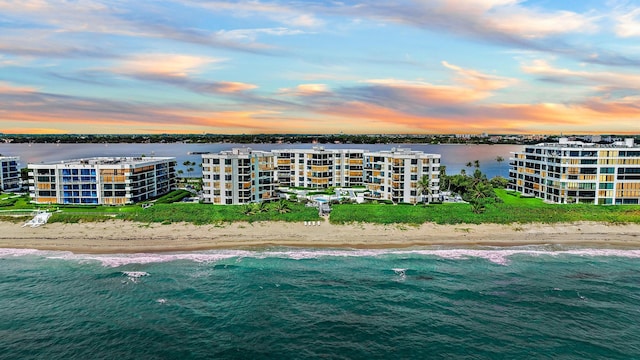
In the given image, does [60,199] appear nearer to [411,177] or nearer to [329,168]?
[329,168]

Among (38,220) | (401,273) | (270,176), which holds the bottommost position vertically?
(401,273)

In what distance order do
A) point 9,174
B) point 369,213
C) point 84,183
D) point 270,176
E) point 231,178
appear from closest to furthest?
point 369,213, point 84,183, point 231,178, point 270,176, point 9,174

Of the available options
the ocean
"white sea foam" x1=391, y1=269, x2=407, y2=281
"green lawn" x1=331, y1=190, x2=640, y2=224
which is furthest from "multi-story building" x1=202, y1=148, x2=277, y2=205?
"white sea foam" x1=391, y1=269, x2=407, y2=281

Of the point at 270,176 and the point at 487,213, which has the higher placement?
the point at 270,176

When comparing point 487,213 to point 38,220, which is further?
point 487,213

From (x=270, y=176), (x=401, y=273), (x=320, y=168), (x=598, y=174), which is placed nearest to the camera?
(x=401, y=273)

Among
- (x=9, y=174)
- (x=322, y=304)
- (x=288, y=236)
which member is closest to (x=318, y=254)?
(x=288, y=236)

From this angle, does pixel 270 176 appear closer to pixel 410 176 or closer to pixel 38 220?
pixel 410 176

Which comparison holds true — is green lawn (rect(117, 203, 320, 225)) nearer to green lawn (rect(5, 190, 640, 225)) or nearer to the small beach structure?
green lawn (rect(5, 190, 640, 225))
